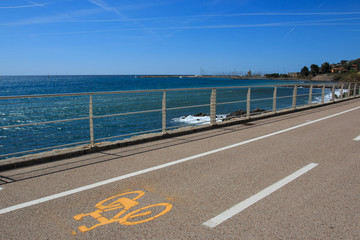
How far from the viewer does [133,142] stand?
289 inches

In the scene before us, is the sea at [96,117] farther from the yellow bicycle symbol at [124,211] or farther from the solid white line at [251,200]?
the solid white line at [251,200]

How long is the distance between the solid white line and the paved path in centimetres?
1

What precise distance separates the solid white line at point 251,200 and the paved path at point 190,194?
1cm

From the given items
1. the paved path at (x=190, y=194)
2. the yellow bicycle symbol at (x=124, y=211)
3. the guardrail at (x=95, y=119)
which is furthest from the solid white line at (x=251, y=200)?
the guardrail at (x=95, y=119)

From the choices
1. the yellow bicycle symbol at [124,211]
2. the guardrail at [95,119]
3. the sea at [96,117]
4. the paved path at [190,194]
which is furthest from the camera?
the sea at [96,117]

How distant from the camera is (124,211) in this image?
3.58m

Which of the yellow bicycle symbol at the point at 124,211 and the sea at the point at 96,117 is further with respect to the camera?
the sea at the point at 96,117

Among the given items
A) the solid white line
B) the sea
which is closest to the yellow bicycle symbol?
the solid white line

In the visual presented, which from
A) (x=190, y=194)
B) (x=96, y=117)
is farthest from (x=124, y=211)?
(x=96, y=117)

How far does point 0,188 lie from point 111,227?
2.34 m

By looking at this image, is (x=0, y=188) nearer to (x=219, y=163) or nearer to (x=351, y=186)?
(x=219, y=163)

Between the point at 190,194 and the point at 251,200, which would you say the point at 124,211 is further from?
the point at 251,200

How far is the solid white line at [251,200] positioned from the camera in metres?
3.34

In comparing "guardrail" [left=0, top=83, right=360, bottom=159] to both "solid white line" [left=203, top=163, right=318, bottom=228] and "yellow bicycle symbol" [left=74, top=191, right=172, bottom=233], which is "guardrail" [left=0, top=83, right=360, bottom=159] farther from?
"solid white line" [left=203, top=163, right=318, bottom=228]
